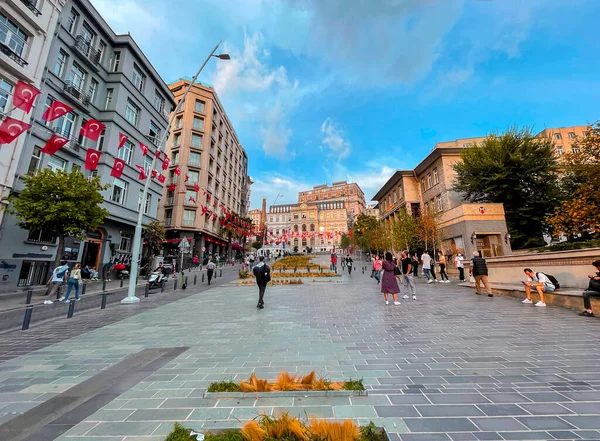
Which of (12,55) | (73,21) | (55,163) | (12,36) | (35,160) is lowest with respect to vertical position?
(35,160)

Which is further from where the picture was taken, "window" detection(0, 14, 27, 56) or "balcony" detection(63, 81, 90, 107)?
"balcony" detection(63, 81, 90, 107)

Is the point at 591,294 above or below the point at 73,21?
below

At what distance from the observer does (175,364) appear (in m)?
4.31

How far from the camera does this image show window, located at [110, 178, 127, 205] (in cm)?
1998

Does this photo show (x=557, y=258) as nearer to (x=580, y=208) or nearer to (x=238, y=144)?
(x=580, y=208)

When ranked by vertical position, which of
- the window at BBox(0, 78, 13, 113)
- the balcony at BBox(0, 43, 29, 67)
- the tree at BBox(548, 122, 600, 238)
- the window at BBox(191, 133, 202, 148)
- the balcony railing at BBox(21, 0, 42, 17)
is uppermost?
the window at BBox(191, 133, 202, 148)

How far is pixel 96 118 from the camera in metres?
19.0

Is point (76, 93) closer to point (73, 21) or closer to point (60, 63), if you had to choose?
point (60, 63)

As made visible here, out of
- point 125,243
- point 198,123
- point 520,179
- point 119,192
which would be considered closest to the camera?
point 119,192

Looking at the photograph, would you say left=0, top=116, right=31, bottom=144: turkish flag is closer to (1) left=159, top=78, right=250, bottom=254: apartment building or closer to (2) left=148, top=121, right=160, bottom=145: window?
(2) left=148, top=121, right=160, bottom=145: window

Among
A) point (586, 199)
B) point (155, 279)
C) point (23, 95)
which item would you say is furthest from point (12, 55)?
point (586, 199)

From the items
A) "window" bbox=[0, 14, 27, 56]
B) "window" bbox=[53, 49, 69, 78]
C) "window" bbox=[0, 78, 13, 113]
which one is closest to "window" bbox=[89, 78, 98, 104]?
"window" bbox=[53, 49, 69, 78]

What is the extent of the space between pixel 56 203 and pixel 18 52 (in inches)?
368

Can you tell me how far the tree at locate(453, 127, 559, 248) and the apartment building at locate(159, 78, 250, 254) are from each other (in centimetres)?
3066
